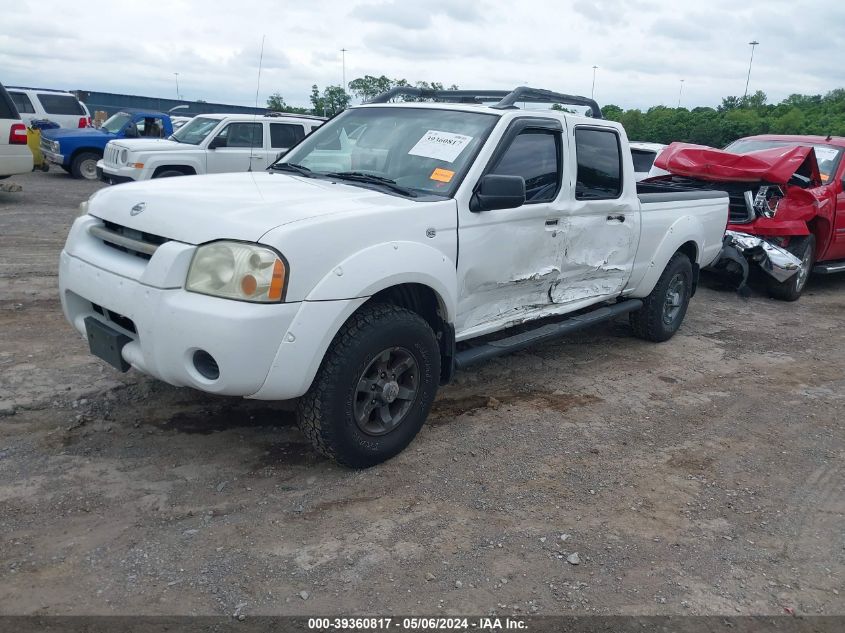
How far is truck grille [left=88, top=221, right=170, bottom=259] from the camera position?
335 centimetres

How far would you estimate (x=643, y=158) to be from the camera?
1141 centimetres

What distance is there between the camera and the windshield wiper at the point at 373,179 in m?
3.95

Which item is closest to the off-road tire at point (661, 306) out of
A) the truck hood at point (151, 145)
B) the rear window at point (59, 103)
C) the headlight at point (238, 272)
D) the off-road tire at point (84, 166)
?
the headlight at point (238, 272)

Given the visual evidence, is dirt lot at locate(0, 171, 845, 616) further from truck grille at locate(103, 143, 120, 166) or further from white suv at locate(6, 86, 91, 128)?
white suv at locate(6, 86, 91, 128)

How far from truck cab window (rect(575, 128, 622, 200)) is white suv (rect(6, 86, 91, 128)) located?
17.0m

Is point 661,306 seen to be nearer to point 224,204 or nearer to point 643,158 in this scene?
point 224,204

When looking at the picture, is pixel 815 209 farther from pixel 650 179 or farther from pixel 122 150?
pixel 122 150

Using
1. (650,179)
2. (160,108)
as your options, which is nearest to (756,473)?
(650,179)

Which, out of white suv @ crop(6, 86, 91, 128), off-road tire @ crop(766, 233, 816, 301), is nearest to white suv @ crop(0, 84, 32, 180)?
white suv @ crop(6, 86, 91, 128)

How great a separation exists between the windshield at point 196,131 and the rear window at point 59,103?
7.80 metres

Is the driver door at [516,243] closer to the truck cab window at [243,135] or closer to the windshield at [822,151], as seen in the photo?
the windshield at [822,151]

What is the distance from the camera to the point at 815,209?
8242 millimetres

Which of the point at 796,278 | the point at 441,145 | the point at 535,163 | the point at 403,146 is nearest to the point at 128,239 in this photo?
the point at 403,146

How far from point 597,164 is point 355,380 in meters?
2.73
